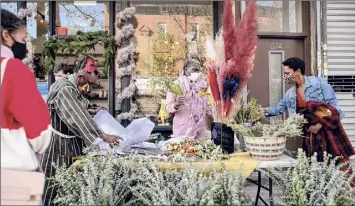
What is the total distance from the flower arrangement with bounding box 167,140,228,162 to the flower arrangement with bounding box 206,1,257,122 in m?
0.24

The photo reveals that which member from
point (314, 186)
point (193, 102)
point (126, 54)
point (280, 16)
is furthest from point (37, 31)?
point (314, 186)

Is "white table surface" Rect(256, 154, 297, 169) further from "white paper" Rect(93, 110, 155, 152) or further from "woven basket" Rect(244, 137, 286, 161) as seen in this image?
"white paper" Rect(93, 110, 155, 152)

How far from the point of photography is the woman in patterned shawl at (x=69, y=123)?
8.61 feet

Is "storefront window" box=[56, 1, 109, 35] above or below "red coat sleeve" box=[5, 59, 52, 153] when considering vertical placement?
above

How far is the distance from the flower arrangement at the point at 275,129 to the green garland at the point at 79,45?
120 inches

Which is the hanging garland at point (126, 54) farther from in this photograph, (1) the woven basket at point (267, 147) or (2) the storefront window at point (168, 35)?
(1) the woven basket at point (267, 147)

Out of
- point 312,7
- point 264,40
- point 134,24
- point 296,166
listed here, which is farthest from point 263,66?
point 296,166

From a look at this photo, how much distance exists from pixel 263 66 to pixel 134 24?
207 centimetres

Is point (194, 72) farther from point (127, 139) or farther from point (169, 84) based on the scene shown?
point (127, 139)

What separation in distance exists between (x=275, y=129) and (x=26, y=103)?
1.72 meters

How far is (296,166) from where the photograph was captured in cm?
242

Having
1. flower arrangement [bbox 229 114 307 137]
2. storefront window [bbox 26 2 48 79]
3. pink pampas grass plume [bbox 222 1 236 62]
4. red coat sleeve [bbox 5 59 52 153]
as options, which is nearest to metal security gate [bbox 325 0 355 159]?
flower arrangement [bbox 229 114 307 137]

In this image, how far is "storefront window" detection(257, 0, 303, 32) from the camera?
18.2 feet

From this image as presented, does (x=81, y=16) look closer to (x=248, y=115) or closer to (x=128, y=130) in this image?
(x=128, y=130)
